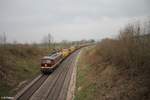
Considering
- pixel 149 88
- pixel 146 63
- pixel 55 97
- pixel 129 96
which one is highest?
pixel 146 63

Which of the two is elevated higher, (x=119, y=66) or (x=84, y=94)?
(x=119, y=66)

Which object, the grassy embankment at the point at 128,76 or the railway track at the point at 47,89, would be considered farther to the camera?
the railway track at the point at 47,89

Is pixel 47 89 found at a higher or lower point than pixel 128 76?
lower

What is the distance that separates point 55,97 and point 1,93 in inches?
235

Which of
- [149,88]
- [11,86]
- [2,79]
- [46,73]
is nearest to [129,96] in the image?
[149,88]

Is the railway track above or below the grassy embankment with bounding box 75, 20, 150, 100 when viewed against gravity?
below

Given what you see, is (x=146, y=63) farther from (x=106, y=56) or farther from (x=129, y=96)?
(x=106, y=56)

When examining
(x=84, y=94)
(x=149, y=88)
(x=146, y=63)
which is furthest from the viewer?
(x=84, y=94)

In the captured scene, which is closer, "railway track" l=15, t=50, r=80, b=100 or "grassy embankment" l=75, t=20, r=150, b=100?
"grassy embankment" l=75, t=20, r=150, b=100

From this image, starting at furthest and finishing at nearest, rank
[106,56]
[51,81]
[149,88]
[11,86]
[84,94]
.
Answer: [106,56] < [51,81] < [11,86] < [84,94] < [149,88]

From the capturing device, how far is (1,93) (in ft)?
57.1

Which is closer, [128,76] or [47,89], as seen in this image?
[128,76]

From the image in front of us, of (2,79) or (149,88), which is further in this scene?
(2,79)

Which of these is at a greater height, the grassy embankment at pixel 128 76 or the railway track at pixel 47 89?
the grassy embankment at pixel 128 76
